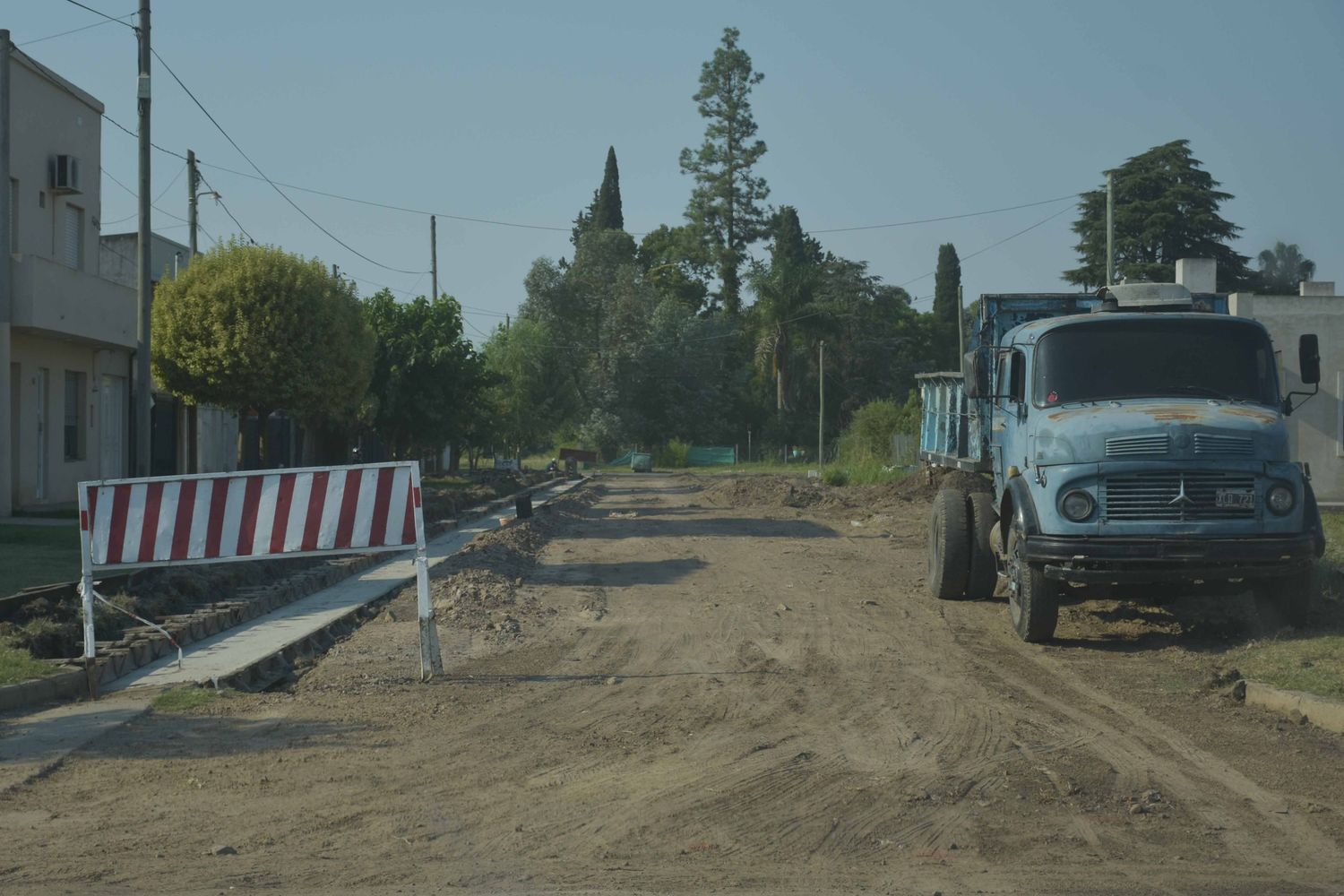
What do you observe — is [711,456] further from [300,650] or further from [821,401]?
[300,650]

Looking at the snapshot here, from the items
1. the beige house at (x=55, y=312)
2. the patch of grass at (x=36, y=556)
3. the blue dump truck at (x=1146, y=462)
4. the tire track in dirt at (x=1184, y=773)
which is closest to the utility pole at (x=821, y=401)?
the beige house at (x=55, y=312)

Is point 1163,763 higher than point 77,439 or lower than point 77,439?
lower

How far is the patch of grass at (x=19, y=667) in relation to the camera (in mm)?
8820

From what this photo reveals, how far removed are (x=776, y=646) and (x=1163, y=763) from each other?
4.58 m

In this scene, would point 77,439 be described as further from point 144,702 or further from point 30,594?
point 144,702

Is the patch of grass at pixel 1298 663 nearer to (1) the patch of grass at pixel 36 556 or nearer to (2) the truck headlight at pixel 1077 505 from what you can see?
(2) the truck headlight at pixel 1077 505

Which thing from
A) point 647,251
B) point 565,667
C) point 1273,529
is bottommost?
point 565,667

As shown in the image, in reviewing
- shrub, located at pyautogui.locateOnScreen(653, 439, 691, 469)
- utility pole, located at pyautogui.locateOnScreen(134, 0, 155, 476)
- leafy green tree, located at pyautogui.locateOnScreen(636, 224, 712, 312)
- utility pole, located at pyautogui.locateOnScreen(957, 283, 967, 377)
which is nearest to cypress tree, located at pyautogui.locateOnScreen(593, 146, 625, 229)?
leafy green tree, located at pyautogui.locateOnScreen(636, 224, 712, 312)

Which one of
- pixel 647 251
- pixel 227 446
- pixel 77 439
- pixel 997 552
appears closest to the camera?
pixel 997 552

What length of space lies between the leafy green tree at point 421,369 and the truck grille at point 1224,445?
28.3m

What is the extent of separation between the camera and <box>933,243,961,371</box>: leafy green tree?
9306cm

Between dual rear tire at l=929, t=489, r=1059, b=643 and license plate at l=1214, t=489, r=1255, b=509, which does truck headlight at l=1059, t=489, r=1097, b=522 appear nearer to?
license plate at l=1214, t=489, r=1255, b=509

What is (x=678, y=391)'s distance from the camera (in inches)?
3332

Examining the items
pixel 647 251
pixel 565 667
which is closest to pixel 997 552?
pixel 565 667
